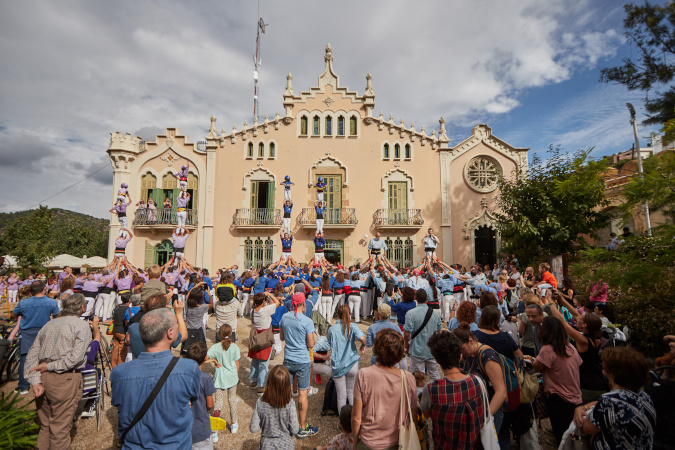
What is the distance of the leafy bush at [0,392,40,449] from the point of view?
3570 millimetres

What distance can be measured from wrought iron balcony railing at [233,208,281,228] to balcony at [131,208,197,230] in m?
2.64

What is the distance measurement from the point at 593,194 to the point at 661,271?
11.5m

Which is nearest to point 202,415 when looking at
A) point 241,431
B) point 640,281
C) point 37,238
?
point 241,431

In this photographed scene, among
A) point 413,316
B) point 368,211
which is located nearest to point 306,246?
point 368,211

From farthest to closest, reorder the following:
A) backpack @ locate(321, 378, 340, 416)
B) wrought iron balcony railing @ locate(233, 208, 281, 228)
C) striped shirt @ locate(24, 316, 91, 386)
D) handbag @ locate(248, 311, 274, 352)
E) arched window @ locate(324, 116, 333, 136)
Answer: arched window @ locate(324, 116, 333, 136) < wrought iron balcony railing @ locate(233, 208, 281, 228) < handbag @ locate(248, 311, 274, 352) < backpack @ locate(321, 378, 340, 416) < striped shirt @ locate(24, 316, 91, 386)

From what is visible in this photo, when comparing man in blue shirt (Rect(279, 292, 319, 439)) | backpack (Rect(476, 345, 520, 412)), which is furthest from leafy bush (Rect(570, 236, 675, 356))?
man in blue shirt (Rect(279, 292, 319, 439))

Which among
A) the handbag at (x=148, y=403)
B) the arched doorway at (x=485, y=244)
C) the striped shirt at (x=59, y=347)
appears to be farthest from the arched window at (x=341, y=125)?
the handbag at (x=148, y=403)

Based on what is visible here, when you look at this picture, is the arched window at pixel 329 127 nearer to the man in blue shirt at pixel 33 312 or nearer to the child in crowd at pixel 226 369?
Answer: the man in blue shirt at pixel 33 312

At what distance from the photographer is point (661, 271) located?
4984 millimetres

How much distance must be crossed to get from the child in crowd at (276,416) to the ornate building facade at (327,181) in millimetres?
17096

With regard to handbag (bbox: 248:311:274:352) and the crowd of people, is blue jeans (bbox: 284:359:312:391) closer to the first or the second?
the crowd of people

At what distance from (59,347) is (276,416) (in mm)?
2750

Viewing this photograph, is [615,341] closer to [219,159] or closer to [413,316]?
[413,316]

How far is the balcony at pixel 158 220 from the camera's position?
20000 millimetres
